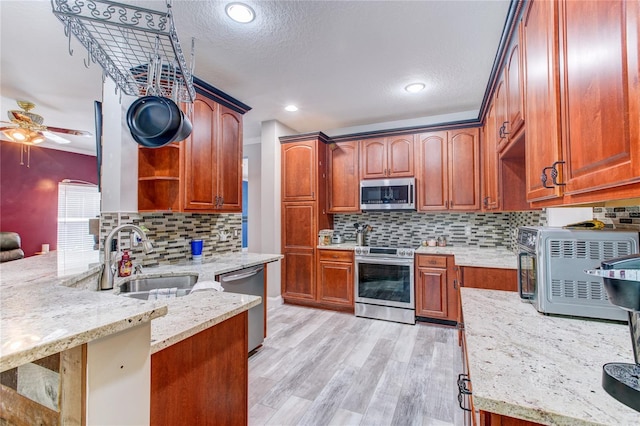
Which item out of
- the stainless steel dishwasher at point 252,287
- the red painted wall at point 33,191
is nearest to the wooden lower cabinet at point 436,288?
the stainless steel dishwasher at point 252,287

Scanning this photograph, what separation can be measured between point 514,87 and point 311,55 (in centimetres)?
146

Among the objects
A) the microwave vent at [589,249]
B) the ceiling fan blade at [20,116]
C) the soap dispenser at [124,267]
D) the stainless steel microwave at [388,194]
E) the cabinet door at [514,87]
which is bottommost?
the soap dispenser at [124,267]

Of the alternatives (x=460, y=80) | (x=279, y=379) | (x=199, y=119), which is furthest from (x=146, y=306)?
(x=460, y=80)

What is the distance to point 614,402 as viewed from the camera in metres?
0.64

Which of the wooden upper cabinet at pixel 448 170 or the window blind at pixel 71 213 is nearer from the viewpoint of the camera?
A: the wooden upper cabinet at pixel 448 170

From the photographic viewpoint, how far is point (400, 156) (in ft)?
11.7

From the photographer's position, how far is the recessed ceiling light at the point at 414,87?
108 inches

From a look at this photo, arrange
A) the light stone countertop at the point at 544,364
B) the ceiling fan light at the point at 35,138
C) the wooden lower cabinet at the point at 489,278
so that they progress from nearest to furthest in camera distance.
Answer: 1. the light stone countertop at the point at 544,364
2. the wooden lower cabinet at the point at 489,278
3. the ceiling fan light at the point at 35,138

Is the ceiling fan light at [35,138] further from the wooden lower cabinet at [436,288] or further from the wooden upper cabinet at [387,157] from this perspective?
the wooden lower cabinet at [436,288]

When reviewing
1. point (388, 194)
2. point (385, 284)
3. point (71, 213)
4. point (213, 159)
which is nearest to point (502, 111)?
point (388, 194)

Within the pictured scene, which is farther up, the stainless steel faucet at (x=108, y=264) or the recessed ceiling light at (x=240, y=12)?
the recessed ceiling light at (x=240, y=12)

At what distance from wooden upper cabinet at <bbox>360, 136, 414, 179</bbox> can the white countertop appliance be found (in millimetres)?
2381

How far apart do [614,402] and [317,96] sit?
118 inches

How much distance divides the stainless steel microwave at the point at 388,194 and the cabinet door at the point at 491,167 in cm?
77
